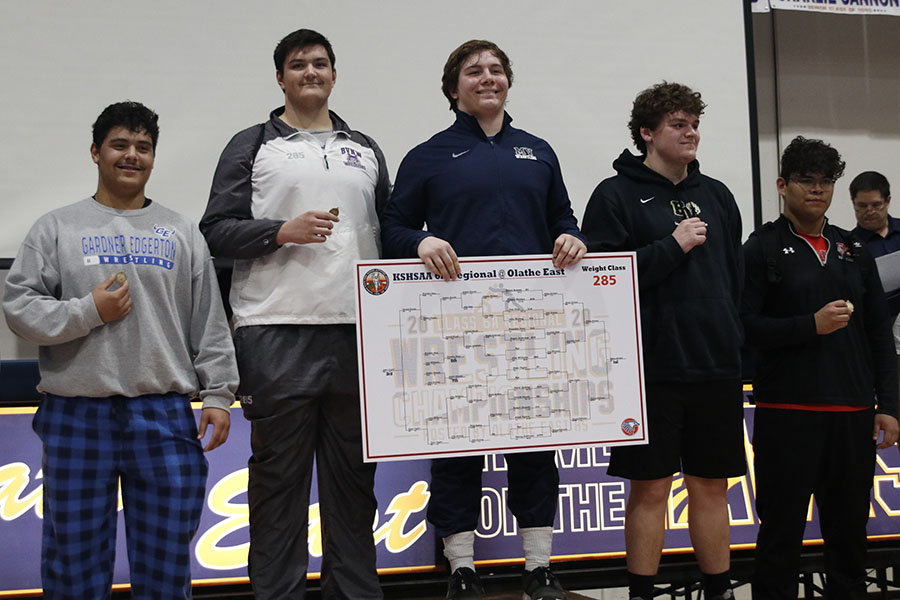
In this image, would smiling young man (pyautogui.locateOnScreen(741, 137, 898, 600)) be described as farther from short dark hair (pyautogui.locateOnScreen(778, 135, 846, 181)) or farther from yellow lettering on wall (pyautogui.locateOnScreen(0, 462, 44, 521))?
yellow lettering on wall (pyautogui.locateOnScreen(0, 462, 44, 521))

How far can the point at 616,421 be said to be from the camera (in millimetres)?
2531

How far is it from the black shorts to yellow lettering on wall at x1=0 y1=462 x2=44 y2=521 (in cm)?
244

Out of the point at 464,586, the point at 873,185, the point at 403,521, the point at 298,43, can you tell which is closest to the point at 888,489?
the point at 873,185

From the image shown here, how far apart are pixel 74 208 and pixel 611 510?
262 centimetres

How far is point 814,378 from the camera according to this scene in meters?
2.90

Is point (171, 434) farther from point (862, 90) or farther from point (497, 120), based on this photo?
point (862, 90)

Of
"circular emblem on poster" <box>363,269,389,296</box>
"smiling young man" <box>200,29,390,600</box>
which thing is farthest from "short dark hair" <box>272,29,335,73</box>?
"circular emblem on poster" <box>363,269,389,296</box>

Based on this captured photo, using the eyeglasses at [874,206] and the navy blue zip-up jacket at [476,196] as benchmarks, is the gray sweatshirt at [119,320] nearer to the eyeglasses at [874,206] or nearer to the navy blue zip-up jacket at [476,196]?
the navy blue zip-up jacket at [476,196]

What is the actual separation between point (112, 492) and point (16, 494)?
1.45 metres

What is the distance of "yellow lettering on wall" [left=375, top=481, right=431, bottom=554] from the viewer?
3.53 m

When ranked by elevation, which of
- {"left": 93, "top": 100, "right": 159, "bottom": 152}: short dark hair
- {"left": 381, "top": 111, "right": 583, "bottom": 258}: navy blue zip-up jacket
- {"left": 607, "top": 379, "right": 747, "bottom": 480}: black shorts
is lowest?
{"left": 607, "top": 379, "right": 747, "bottom": 480}: black shorts

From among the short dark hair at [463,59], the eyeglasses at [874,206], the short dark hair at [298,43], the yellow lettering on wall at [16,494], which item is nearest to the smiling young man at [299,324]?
the short dark hair at [298,43]

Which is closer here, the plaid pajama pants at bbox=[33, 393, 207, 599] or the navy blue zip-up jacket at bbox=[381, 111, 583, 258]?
the plaid pajama pants at bbox=[33, 393, 207, 599]

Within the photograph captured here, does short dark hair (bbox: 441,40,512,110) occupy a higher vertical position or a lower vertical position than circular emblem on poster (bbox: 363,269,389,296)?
higher
